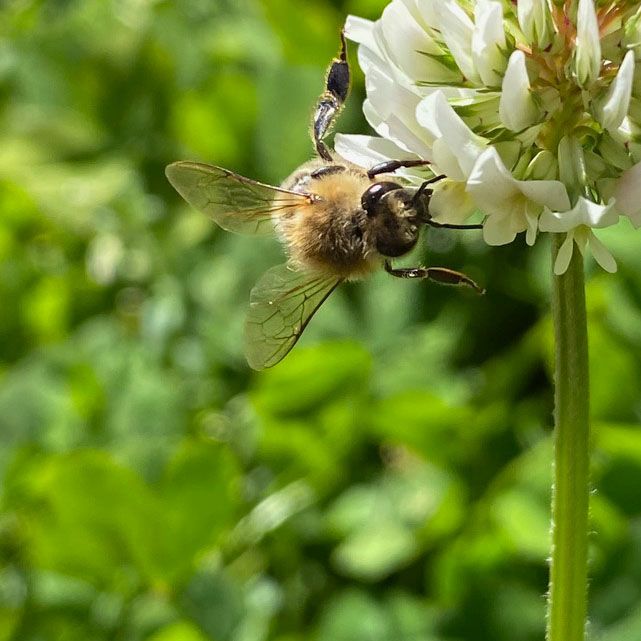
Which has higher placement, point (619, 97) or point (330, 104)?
point (330, 104)

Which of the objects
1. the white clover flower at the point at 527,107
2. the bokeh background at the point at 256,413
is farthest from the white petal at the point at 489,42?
the bokeh background at the point at 256,413

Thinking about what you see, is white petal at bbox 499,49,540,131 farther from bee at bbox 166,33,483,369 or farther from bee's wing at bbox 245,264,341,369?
bee's wing at bbox 245,264,341,369

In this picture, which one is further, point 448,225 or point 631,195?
point 448,225

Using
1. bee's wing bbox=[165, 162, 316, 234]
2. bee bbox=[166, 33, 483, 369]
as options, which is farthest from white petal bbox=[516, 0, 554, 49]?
bee's wing bbox=[165, 162, 316, 234]

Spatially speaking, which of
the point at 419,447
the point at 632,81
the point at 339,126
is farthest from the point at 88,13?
the point at 632,81

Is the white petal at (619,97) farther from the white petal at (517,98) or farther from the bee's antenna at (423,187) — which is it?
the bee's antenna at (423,187)

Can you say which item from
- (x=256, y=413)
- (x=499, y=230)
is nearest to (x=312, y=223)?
(x=499, y=230)

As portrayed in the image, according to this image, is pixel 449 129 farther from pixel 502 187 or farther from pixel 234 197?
pixel 234 197
